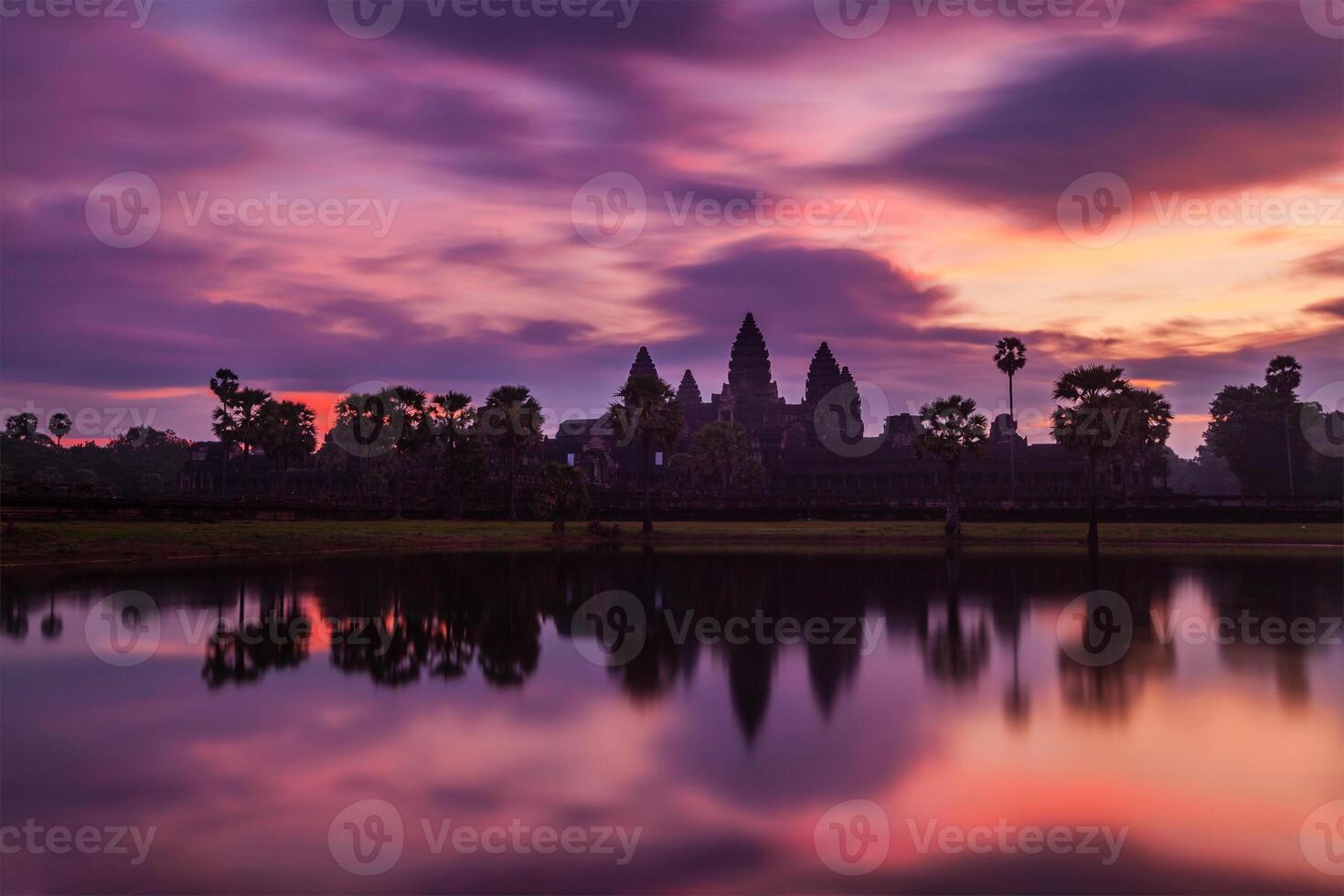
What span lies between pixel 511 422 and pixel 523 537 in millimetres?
17279

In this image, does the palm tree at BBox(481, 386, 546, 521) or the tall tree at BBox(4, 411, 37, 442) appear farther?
the tall tree at BBox(4, 411, 37, 442)

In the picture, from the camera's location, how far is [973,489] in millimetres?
88625

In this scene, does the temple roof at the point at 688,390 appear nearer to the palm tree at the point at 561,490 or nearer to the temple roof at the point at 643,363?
the temple roof at the point at 643,363

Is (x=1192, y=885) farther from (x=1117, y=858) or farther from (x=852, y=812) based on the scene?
(x=852, y=812)

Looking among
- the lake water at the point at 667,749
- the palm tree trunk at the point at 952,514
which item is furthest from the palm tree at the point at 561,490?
the lake water at the point at 667,749

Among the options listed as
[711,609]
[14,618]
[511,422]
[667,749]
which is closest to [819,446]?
[511,422]

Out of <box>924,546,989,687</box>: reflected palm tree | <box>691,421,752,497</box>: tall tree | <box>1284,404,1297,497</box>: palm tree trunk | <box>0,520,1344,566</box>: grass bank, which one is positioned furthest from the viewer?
<box>691,421,752,497</box>: tall tree

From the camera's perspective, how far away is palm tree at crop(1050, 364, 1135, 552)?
62000 mm

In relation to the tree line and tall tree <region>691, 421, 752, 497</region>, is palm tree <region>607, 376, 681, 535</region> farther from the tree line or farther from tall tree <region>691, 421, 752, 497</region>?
tall tree <region>691, 421, 752, 497</region>

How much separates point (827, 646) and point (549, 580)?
17477mm

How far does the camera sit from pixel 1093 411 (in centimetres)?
6281

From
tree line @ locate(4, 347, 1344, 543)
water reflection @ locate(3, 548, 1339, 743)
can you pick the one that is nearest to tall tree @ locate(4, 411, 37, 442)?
tree line @ locate(4, 347, 1344, 543)

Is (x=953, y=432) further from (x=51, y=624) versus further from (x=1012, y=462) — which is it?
(x=51, y=624)

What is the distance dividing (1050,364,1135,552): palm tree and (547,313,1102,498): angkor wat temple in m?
12.4
